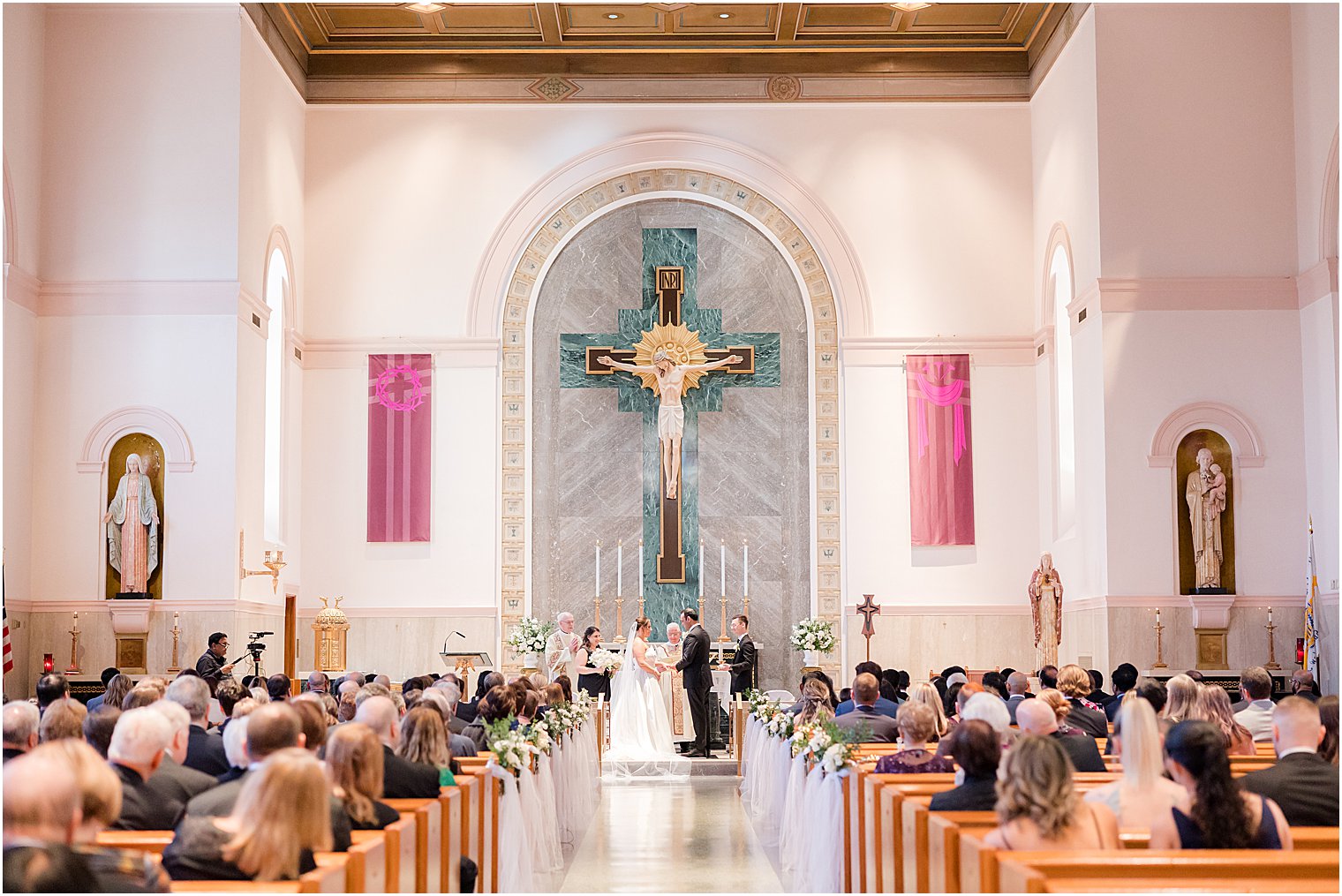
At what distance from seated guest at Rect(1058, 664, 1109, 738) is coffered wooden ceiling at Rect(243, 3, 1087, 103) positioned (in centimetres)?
1053

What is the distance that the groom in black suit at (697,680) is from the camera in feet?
51.1

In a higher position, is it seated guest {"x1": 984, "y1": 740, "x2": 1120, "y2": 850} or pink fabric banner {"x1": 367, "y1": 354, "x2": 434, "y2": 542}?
pink fabric banner {"x1": 367, "y1": 354, "x2": 434, "y2": 542}

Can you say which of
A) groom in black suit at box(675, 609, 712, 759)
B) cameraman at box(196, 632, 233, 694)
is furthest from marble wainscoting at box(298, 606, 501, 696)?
cameraman at box(196, 632, 233, 694)

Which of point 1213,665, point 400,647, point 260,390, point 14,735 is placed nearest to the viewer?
point 14,735

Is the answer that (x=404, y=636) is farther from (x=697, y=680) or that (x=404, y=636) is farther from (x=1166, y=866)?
(x=1166, y=866)

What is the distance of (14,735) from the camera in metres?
6.32

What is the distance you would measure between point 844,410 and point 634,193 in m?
3.87

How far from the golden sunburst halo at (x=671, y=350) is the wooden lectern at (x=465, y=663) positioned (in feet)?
13.3

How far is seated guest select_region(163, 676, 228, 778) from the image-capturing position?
24.4 feet

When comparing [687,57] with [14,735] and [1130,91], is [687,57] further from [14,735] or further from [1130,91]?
[14,735]

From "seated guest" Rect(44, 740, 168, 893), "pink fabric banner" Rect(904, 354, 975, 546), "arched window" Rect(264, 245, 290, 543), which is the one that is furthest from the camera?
"pink fabric banner" Rect(904, 354, 975, 546)

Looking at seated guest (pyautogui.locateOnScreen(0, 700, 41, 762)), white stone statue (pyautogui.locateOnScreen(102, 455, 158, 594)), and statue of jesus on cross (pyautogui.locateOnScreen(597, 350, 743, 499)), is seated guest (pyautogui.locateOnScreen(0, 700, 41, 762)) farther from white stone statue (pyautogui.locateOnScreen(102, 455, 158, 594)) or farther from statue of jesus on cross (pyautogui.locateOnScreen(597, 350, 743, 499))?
statue of jesus on cross (pyautogui.locateOnScreen(597, 350, 743, 499))

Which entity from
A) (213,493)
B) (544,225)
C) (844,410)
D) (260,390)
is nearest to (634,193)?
(544,225)

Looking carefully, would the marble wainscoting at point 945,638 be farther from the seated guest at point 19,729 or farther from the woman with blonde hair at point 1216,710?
the seated guest at point 19,729
